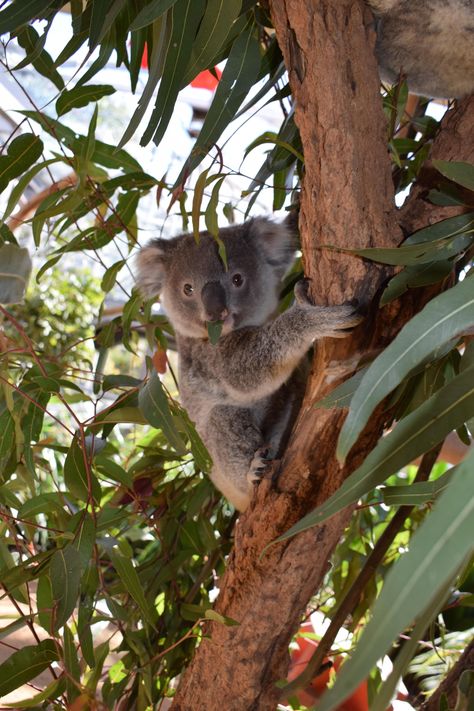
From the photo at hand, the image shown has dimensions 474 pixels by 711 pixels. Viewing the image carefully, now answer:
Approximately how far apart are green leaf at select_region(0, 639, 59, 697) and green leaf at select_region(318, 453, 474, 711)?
120 cm

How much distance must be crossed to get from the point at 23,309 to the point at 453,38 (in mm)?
5314

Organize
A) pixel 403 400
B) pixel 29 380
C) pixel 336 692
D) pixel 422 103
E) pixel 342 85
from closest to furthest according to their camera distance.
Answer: pixel 336 692 → pixel 342 85 → pixel 403 400 → pixel 29 380 → pixel 422 103

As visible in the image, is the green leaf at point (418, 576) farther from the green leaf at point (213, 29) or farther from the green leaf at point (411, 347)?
the green leaf at point (213, 29)

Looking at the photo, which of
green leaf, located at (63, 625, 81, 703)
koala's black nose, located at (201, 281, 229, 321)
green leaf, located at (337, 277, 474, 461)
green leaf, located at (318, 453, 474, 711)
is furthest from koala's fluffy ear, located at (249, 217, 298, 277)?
green leaf, located at (318, 453, 474, 711)

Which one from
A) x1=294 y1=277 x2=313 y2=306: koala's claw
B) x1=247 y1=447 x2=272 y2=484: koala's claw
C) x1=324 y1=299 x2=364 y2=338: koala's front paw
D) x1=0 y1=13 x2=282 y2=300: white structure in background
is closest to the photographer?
x1=324 y1=299 x2=364 y2=338: koala's front paw

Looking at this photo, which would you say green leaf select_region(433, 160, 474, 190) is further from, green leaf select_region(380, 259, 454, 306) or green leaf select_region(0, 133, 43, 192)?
green leaf select_region(0, 133, 43, 192)

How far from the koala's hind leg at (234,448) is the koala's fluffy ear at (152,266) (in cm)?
47

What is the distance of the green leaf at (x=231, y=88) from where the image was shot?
4.45ft

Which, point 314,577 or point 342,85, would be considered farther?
point 314,577

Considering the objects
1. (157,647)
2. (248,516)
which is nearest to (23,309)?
(157,647)

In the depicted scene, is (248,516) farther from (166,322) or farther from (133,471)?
(166,322)

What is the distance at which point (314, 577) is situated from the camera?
155cm

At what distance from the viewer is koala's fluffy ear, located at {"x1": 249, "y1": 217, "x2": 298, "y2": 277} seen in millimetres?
2240

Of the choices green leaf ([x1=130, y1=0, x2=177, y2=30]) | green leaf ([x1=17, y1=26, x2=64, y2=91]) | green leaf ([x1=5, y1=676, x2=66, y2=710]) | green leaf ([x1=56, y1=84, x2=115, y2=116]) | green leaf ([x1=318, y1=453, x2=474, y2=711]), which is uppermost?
green leaf ([x1=17, y1=26, x2=64, y2=91])
